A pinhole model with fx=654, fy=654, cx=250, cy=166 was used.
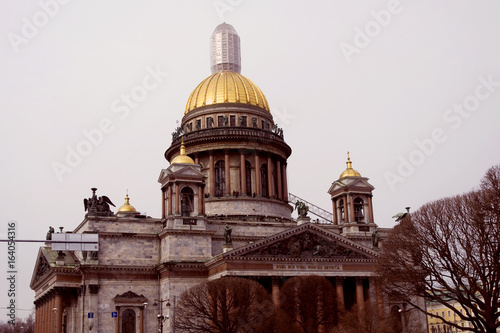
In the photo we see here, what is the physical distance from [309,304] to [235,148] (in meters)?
24.7

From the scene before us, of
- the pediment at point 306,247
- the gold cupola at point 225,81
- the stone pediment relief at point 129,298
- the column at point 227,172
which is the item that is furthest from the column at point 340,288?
the gold cupola at point 225,81

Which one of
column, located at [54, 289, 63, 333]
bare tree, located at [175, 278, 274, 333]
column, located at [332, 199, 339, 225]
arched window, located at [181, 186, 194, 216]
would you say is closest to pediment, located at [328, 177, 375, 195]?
column, located at [332, 199, 339, 225]

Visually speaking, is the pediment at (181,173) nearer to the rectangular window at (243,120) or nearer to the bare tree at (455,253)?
the rectangular window at (243,120)

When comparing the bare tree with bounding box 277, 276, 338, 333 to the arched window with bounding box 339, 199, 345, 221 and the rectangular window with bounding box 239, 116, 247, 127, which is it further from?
the rectangular window with bounding box 239, 116, 247, 127

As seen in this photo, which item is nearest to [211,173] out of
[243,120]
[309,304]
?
[243,120]

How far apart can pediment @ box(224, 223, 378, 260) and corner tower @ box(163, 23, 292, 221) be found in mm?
10756

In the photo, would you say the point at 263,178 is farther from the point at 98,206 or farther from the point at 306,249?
the point at 98,206

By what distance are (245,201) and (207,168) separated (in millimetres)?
6169

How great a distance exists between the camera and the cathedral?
58.1 metres

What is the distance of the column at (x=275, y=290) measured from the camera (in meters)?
55.6

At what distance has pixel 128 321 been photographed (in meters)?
59.1

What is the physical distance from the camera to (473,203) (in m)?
43.8

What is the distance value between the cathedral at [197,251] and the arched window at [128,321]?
9 centimetres

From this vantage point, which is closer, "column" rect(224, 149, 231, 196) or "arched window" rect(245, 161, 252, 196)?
"column" rect(224, 149, 231, 196)
